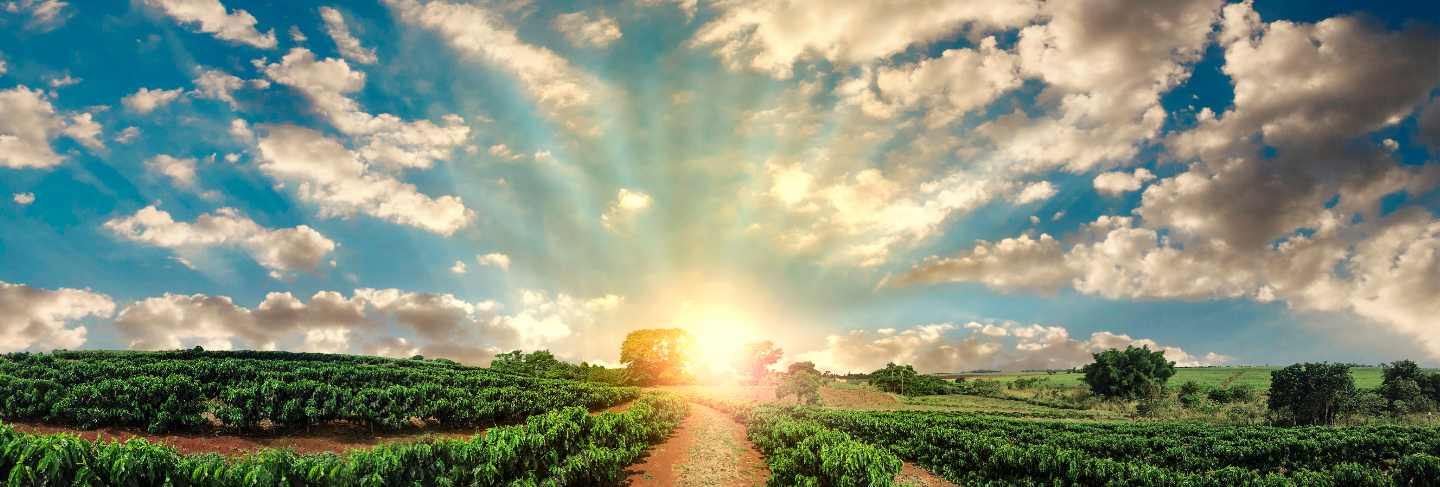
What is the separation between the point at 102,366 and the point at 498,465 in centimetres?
4299

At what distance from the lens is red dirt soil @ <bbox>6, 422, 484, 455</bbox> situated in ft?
99.1

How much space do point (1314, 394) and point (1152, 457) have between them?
68480 millimetres

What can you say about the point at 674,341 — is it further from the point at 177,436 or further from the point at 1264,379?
the point at 1264,379

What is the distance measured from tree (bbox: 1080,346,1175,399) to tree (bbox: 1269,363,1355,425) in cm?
2400

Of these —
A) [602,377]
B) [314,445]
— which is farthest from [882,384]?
[314,445]

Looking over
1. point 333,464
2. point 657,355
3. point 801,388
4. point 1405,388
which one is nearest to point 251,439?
point 333,464

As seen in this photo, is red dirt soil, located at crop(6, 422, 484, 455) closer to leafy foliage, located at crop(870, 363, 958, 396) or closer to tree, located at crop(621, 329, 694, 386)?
tree, located at crop(621, 329, 694, 386)

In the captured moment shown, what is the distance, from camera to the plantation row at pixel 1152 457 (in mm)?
21594

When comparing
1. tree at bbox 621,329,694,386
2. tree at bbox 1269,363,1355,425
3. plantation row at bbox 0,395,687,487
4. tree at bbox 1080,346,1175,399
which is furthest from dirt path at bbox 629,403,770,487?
tree at bbox 1080,346,1175,399

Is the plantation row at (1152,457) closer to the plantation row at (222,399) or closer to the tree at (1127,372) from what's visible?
the plantation row at (222,399)

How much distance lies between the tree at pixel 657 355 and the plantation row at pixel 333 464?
89563 millimetres

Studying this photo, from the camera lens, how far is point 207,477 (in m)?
11.8

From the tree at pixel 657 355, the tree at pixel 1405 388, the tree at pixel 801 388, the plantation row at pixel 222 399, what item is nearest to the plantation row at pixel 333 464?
the plantation row at pixel 222 399

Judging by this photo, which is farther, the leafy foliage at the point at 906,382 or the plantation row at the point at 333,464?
the leafy foliage at the point at 906,382
